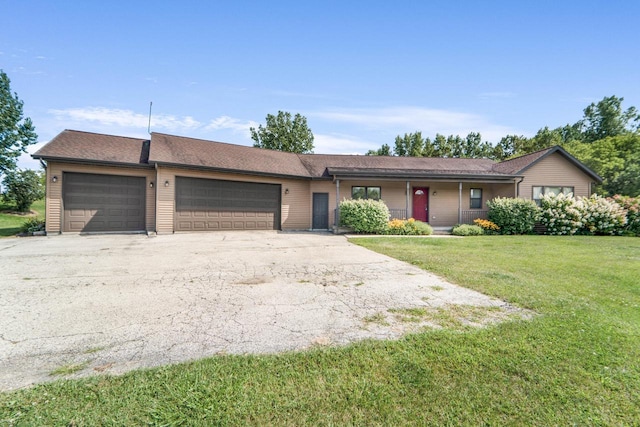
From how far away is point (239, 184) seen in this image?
13.4 metres

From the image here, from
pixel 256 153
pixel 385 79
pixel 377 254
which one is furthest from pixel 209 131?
pixel 377 254

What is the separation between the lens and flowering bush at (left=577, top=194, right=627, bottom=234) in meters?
12.9

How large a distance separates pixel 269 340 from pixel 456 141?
123ft

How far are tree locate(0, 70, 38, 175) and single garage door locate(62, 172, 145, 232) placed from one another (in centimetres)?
1561

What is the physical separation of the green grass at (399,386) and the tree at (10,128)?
28.0 m

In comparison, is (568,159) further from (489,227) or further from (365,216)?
(365,216)

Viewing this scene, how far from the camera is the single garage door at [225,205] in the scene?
12.2 metres

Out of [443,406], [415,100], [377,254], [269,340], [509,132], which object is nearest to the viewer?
[443,406]

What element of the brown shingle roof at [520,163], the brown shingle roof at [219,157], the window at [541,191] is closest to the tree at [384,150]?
the brown shingle roof at [520,163]

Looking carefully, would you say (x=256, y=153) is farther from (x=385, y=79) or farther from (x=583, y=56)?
(x=583, y=56)

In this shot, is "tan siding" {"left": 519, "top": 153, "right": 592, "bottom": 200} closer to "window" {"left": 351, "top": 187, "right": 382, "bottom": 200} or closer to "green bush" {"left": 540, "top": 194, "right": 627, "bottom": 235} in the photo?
"green bush" {"left": 540, "top": 194, "right": 627, "bottom": 235}

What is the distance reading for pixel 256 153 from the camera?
15914 millimetres

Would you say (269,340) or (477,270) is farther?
(477,270)

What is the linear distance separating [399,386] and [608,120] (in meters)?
55.6
